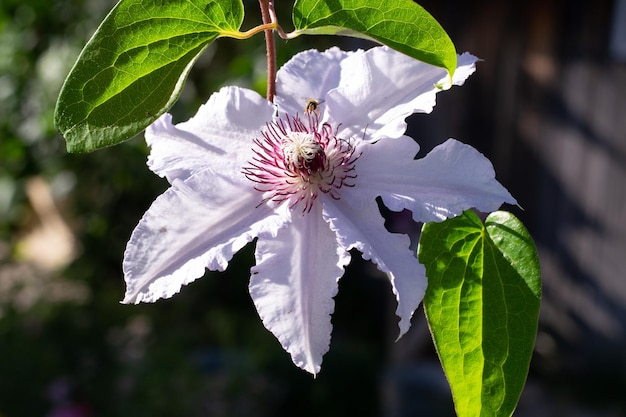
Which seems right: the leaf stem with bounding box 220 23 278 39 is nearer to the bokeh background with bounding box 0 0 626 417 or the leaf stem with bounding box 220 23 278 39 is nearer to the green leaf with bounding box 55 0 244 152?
the green leaf with bounding box 55 0 244 152

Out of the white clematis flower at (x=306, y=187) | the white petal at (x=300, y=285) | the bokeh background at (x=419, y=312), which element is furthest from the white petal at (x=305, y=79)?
the bokeh background at (x=419, y=312)

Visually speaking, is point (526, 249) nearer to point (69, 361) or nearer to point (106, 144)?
point (106, 144)

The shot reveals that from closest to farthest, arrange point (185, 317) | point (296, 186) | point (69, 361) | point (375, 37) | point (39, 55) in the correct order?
point (375, 37)
point (296, 186)
point (39, 55)
point (69, 361)
point (185, 317)

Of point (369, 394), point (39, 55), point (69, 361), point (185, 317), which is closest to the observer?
point (39, 55)

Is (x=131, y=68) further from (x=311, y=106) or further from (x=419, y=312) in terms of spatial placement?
(x=419, y=312)

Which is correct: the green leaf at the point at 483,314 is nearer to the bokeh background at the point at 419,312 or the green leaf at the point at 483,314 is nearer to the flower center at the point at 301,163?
the flower center at the point at 301,163

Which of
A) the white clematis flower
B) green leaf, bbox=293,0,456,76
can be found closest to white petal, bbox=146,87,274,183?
the white clematis flower

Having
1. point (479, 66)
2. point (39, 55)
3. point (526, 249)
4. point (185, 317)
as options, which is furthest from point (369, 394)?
point (526, 249)
